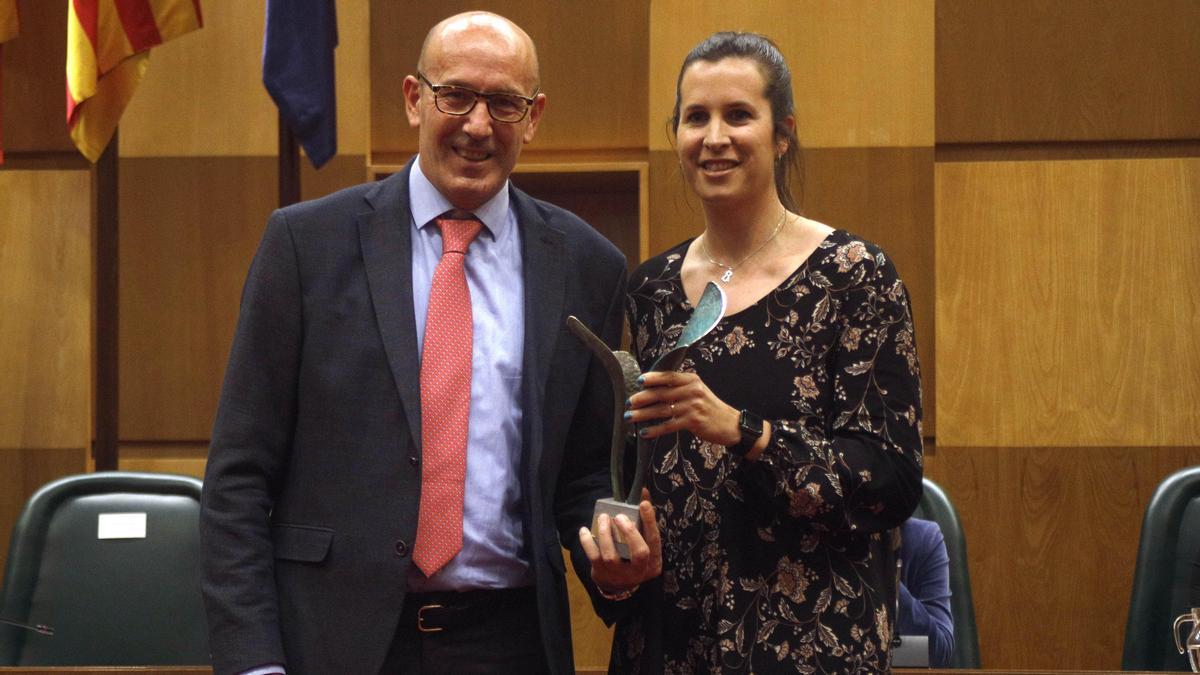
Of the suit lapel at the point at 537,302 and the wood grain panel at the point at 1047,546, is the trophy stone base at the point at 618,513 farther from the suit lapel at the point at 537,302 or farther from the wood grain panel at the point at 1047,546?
the wood grain panel at the point at 1047,546

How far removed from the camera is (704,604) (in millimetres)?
1744

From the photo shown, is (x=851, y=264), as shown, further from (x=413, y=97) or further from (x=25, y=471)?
(x=25, y=471)

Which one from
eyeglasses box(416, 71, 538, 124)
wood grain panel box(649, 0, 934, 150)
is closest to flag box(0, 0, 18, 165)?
wood grain panel box(649, 0, 934, 150)

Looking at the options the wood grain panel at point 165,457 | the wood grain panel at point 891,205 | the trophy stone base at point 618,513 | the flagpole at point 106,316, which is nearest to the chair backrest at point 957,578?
the wood grain panel at point 891,205

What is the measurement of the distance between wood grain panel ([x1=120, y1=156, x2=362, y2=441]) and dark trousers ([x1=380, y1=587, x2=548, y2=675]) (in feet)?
7.96

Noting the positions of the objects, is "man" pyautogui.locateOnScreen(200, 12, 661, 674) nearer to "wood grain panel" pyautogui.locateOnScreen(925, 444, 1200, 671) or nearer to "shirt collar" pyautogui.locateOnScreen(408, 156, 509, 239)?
"shirt collar" pyautogui.locateOnScreen(408, 156, 509, 239)

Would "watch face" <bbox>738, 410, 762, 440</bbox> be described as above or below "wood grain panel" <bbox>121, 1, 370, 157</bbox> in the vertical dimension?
below

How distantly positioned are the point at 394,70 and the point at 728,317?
2397 millimetres

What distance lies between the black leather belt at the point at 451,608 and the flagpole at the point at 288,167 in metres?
2.28

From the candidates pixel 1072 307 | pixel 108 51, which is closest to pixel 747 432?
pixel 1072 307

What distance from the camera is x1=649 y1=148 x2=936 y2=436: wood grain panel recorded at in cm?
373

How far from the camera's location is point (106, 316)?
3.79m

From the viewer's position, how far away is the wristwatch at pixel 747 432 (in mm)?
1624

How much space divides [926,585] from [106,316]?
2.37 meters
